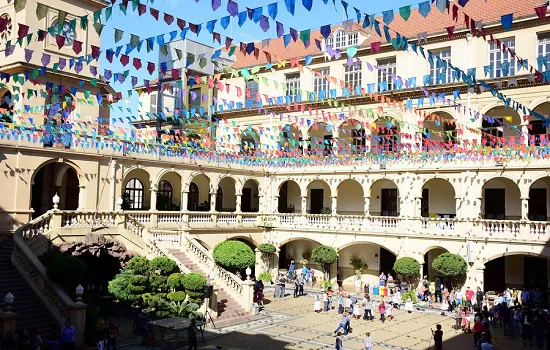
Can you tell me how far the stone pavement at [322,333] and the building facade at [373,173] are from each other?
6.35 meters

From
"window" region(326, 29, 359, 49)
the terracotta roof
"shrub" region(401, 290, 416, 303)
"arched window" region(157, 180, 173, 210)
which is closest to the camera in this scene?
"shrub" region(401, 290, 416, 303)

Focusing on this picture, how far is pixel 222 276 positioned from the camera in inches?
1002

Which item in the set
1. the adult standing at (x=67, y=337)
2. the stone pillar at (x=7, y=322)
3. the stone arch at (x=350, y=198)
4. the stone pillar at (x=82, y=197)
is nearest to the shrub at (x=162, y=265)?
the stone pillar at (x=82, y=197)

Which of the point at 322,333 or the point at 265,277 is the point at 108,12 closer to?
the point at 322,333

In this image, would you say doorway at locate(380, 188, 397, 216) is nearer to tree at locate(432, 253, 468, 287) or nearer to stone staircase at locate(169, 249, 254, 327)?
tree at locate(432, 253, 468, 287)

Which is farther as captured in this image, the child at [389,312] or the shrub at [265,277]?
the shrub at [265,277]

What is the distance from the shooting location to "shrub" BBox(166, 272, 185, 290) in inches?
864

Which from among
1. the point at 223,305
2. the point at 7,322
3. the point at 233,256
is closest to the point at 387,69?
the point at 233,256

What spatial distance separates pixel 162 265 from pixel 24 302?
567 cm

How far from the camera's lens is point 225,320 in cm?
2255

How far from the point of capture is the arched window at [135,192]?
34.7m

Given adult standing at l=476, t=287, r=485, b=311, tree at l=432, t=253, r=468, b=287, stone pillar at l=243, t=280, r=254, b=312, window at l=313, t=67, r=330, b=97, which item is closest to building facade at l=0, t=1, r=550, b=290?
window at l=313, t=67, r=330, b=97

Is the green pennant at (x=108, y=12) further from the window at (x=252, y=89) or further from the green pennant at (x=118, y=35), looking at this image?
the window at (x=252, y=89)

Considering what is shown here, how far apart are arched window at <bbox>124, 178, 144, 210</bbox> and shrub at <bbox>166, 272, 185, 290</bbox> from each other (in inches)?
524
